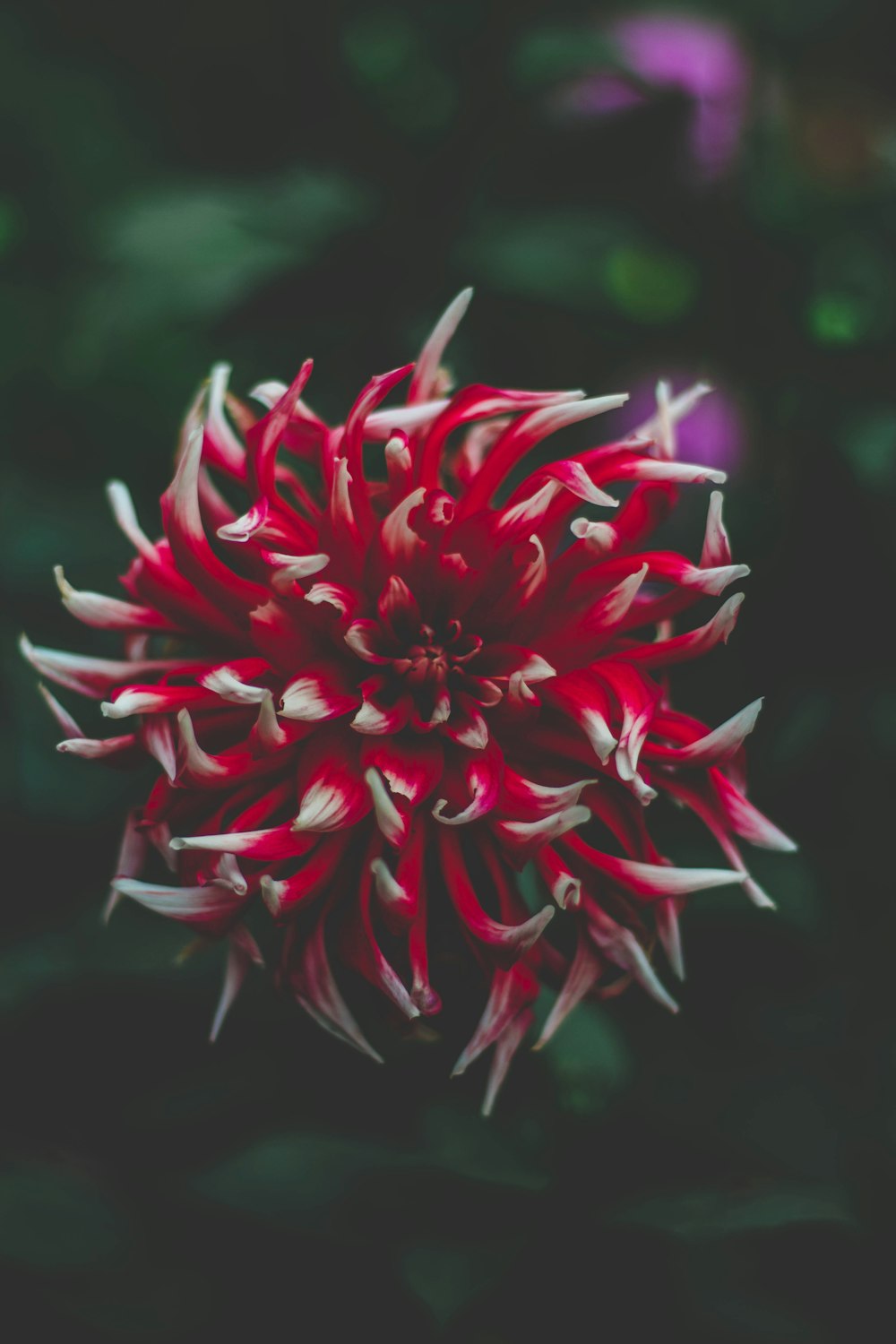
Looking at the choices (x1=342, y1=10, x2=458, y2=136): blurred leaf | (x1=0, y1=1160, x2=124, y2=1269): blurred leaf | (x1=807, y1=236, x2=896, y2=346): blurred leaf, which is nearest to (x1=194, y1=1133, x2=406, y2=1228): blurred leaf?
(x1=0, y1=1160, x2=124, y2=1269): blurred leaf

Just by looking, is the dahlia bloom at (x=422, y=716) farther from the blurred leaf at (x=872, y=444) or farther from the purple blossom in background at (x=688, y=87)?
the purple blossom in background at (x=688, y=87)

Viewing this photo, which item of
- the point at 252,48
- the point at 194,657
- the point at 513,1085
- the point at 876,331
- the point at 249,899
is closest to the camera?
the point at 249,899

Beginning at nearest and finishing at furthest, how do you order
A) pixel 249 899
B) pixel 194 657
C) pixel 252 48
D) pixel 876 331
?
1. pixel 249 899
2. pixel 194 657
3. pixel 876 331
4. pixel 252 48

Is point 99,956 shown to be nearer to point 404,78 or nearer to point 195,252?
point 195,252

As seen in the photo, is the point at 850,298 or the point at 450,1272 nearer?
the point at 450,1272

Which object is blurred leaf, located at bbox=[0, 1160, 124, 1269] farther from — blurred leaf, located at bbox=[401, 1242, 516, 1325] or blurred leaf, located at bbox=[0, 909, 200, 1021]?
blurred leaf, located at bbox=[401, 1242, 516, 1325]

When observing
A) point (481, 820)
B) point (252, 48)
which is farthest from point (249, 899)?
point (252, 48)

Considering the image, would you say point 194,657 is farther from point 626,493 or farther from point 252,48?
point 252,48

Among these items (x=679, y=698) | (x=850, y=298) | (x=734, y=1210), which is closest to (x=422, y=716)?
(x=679, y=698)
